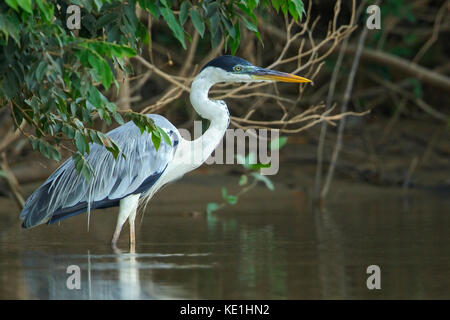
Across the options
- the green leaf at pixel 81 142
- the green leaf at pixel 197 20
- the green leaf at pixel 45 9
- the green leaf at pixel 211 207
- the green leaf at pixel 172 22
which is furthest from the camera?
the green leaf at pixel 211 207

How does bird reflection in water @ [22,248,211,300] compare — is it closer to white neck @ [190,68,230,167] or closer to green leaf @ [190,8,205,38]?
white neck @ [190,68,230,167]

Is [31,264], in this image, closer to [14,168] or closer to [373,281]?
[373,281]

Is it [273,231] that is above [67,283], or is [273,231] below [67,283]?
above

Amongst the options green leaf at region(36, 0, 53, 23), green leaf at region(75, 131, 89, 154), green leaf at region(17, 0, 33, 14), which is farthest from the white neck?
green leaf at region(17, 0, 33, 14)

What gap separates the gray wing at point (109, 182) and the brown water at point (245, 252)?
0.27 m

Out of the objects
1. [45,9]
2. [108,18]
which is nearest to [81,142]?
[108,18]

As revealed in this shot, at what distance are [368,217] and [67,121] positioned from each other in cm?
395

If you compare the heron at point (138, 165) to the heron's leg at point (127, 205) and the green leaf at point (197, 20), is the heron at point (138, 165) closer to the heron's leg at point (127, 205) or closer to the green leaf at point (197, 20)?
the heron's leg at point (127, 205)

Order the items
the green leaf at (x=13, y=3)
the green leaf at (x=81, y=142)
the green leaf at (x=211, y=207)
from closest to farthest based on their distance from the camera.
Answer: the green leaf at (x=13, y=3) < the green leaf at (x=81, y=142) < the green leaf at (x=211, y=207)

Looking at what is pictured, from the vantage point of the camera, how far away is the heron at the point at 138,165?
710cm

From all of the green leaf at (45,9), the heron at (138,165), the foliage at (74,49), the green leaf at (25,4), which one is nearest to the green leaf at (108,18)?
the foliage at (74,49)

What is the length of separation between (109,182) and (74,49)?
9.02ft

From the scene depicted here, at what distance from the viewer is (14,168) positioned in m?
9.89
